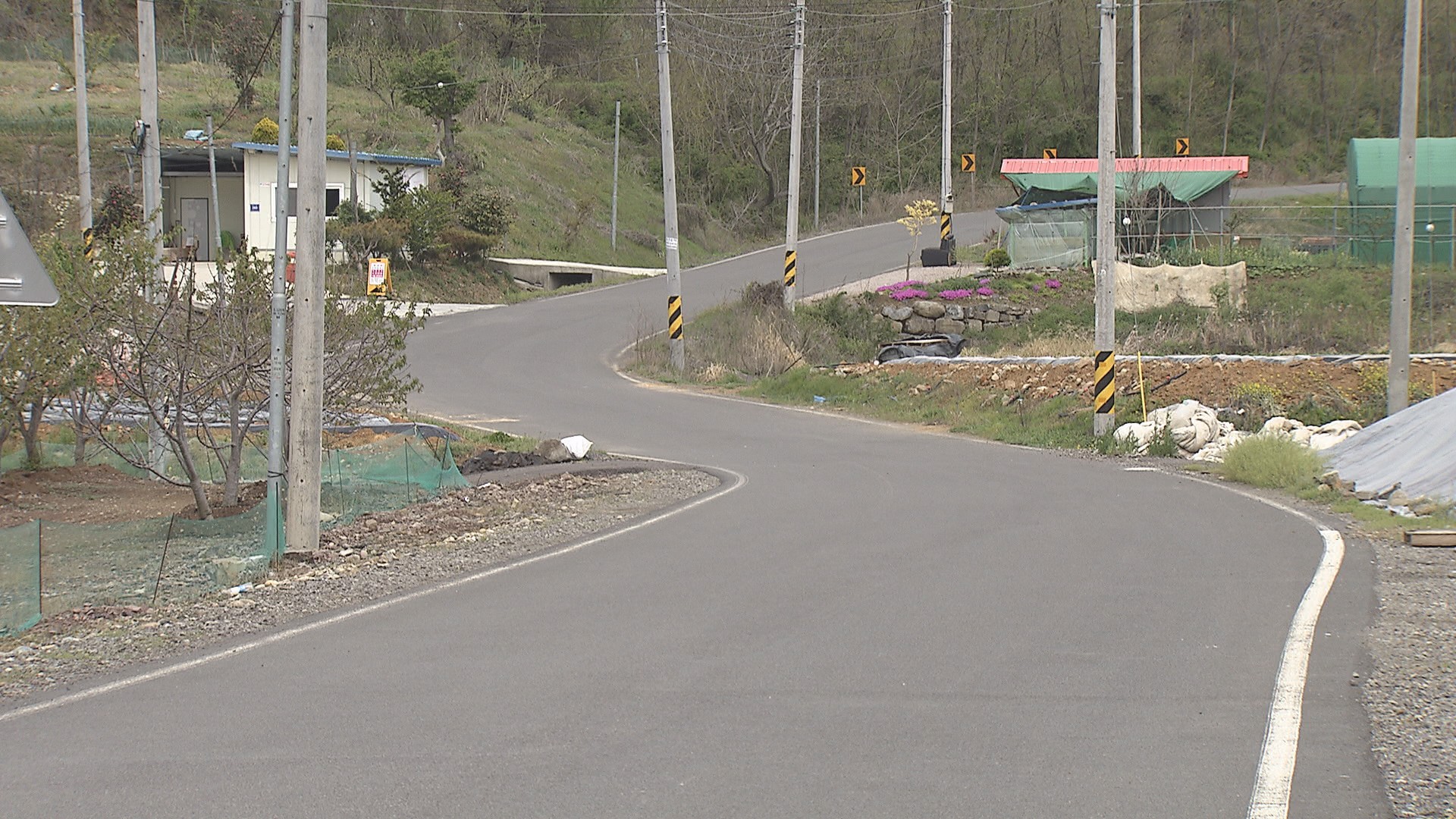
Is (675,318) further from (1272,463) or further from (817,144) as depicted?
(817,144)

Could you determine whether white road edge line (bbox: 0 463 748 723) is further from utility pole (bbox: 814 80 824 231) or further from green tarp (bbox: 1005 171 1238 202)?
utility pole (bbox: 814 80 824 231)

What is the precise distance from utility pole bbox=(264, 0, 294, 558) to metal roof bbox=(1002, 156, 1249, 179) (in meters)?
31.4

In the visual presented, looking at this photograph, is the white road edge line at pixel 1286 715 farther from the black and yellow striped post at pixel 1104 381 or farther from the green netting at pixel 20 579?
the black and yellow striped post at pixel 1104 381

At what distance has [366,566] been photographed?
1134 centimetres

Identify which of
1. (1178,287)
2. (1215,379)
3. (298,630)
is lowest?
(298,630)

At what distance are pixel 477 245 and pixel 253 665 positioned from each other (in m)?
41.3

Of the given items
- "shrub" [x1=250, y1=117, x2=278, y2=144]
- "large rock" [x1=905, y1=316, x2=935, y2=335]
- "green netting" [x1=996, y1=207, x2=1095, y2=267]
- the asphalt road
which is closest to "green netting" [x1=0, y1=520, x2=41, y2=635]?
the asphalt road

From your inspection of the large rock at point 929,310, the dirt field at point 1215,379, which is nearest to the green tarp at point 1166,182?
the large rock at point 929,310

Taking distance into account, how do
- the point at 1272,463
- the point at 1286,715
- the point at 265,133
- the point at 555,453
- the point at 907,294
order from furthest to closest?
the point at 265,133, the point at 907,294, the point at 555,453, the point at 1272,463, the point at 1286,715

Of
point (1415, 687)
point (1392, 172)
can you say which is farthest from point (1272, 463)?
point (1392, 172)

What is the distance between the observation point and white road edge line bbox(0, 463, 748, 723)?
286 inches

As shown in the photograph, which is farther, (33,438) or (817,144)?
(817,144)

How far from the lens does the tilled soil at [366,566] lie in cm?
844

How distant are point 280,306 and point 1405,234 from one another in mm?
14964
